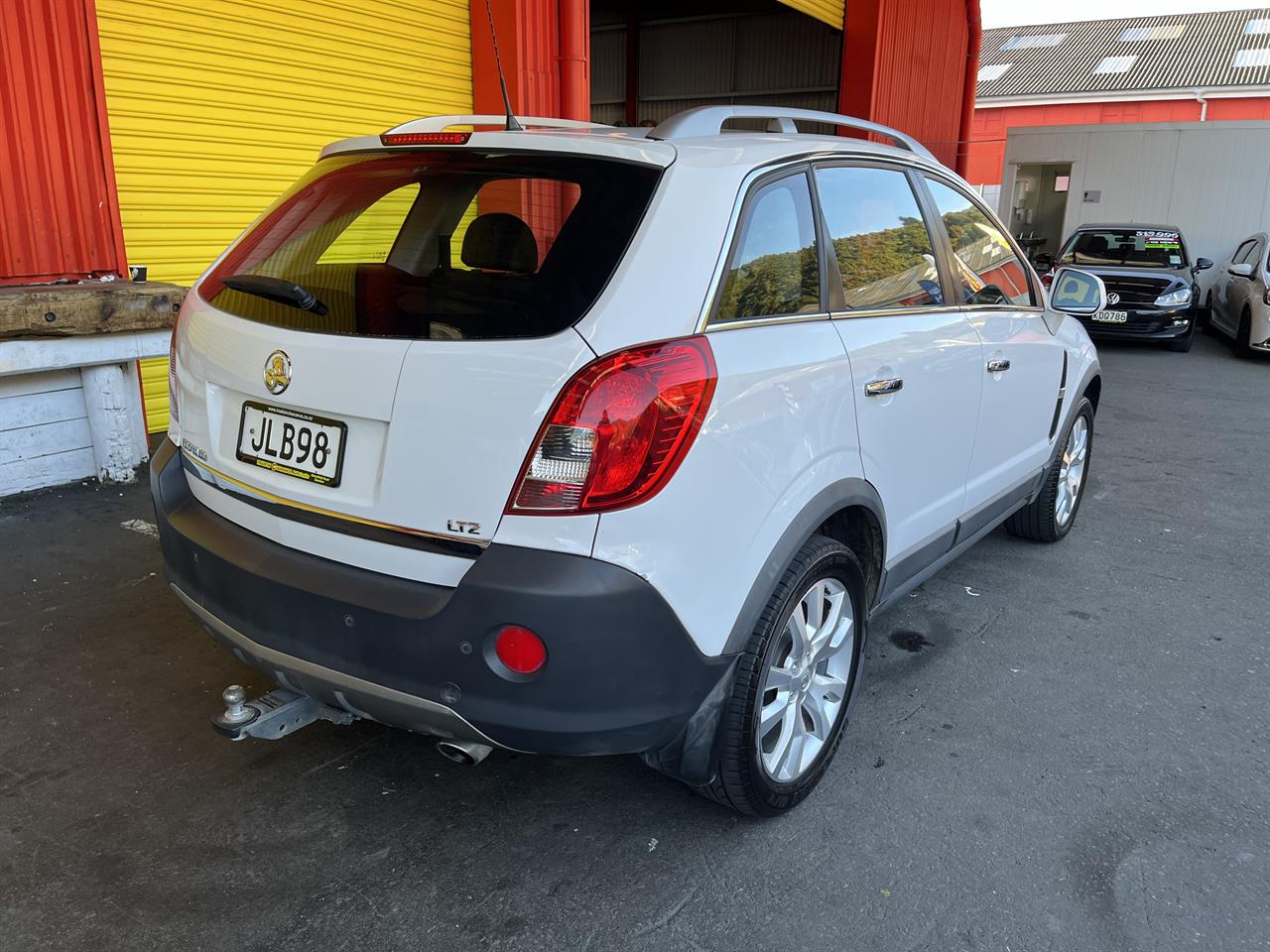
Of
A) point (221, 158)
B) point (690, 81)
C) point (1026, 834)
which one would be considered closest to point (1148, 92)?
point (690, 81)

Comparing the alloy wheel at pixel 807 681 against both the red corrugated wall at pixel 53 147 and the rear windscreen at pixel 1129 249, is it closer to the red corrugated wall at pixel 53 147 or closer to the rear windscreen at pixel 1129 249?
the red corrugated wall at pixel 53 147

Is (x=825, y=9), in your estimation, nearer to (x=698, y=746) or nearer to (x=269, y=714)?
(x=698, y=746)

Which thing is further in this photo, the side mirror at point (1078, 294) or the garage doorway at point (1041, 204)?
the garage doorway at point (1041, 204)

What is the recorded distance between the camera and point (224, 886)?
7.71 feet

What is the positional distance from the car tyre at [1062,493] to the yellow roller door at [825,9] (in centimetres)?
815

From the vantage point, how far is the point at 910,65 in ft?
44.7

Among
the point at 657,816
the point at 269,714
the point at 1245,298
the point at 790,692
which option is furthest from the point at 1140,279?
the point at 269,714

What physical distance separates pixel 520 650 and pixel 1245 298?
13.0 metres

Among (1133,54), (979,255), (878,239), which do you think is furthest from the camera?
(1133,54)

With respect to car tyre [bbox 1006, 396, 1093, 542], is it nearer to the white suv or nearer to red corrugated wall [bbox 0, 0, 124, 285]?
the white suv

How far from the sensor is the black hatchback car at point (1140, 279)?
1206 cm

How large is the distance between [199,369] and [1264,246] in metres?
13.7

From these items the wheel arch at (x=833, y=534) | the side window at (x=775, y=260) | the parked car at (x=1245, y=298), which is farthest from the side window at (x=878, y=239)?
the parked car at (x=1245, y=298)

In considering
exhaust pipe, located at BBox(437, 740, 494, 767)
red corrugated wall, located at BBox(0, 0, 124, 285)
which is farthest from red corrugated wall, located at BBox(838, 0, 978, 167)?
exhaust pipe, located at BBox(437, 740, 494, 767)
